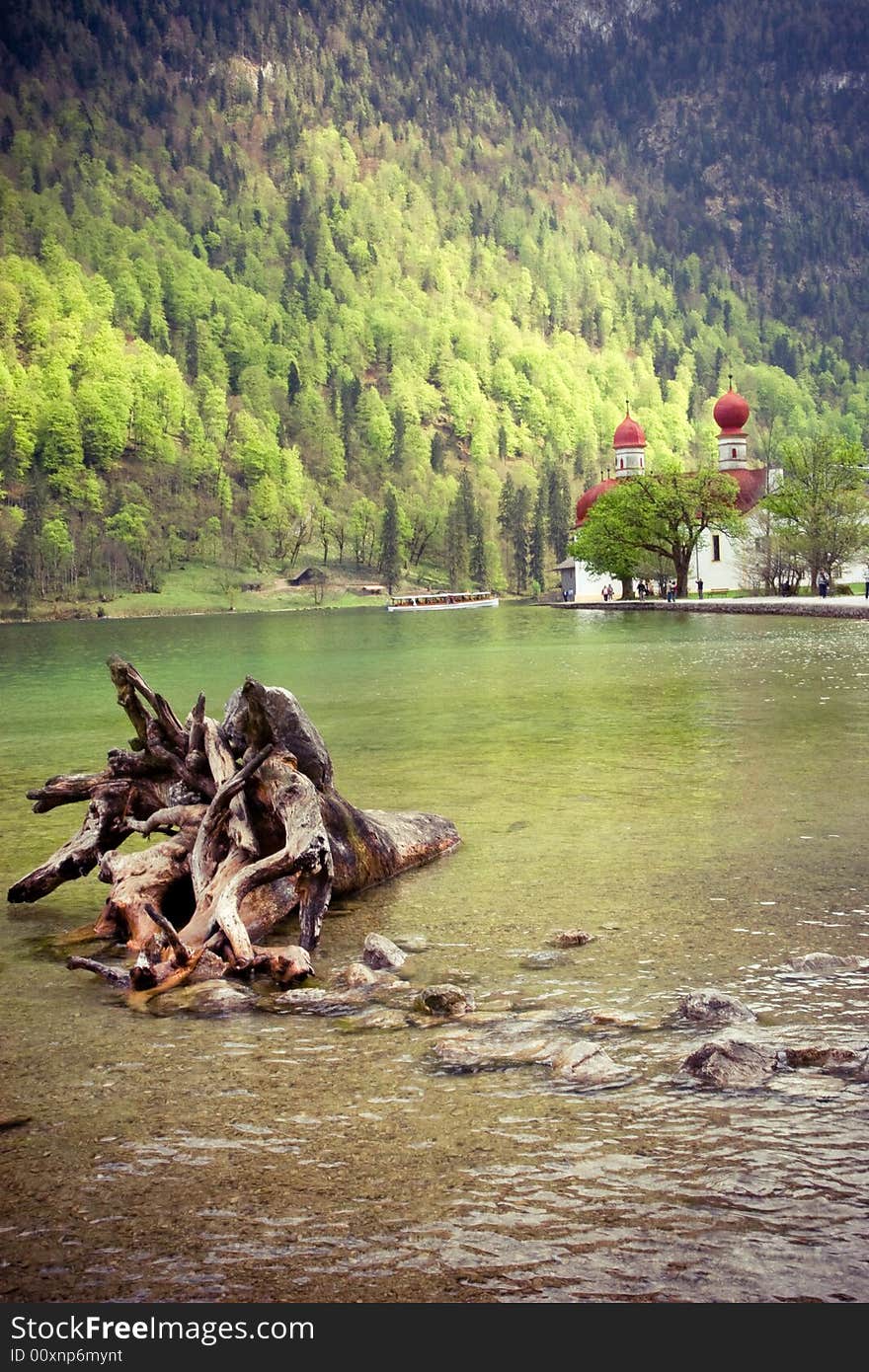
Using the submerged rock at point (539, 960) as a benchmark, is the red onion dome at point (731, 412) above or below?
above

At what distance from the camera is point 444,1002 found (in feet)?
31.0

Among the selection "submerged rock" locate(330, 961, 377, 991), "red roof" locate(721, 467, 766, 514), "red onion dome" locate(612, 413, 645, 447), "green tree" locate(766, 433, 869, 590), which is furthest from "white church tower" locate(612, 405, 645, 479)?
"submerged rock" locate(330, 961, 377, 991)

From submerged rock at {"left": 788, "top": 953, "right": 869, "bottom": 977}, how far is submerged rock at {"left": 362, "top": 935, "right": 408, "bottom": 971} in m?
2.86

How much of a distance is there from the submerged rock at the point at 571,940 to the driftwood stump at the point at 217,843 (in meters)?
1.88

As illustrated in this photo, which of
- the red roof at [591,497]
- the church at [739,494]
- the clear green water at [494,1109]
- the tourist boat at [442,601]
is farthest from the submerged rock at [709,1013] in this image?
the tourist boat at [442,601]

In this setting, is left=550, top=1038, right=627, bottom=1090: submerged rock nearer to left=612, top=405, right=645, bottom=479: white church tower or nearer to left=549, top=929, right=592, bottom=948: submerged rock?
left=549, top=929, right=592, bottom=948: submerged rock

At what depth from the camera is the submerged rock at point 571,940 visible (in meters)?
11.2

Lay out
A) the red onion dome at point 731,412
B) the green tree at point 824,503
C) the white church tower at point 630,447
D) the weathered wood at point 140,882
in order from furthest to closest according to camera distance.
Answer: the white church tower at point 630,447 → the red onion dome at point 731,412 → the green tree at point 824,503 → the weathered wood at point 140,882

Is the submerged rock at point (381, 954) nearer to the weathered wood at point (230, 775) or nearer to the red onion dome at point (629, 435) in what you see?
the weathered wood at point (230, 775)

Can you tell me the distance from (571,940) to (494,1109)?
3656 millimetres

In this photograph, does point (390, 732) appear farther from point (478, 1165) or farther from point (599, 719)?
point (478, 1165)

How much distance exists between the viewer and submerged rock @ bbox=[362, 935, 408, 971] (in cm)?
1071

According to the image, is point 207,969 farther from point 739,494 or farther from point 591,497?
point 591,497
